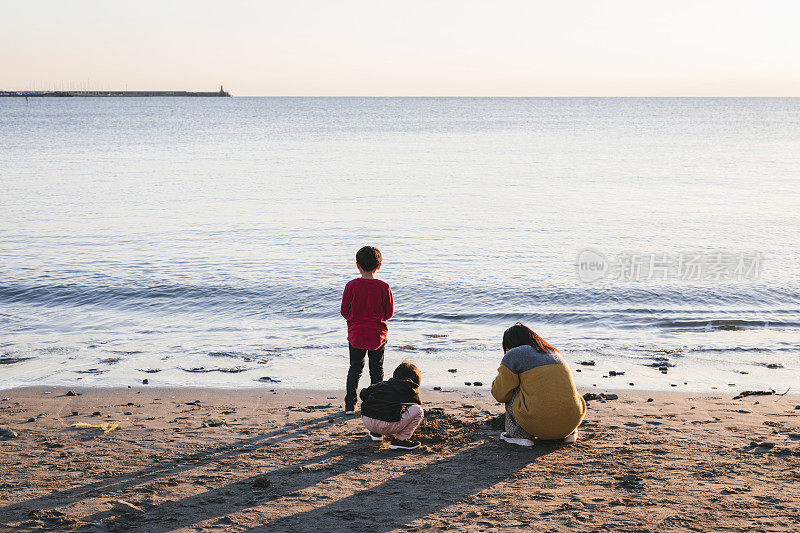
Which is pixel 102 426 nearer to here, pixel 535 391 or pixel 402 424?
pixel 402 424

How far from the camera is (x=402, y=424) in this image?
6316 millimetres

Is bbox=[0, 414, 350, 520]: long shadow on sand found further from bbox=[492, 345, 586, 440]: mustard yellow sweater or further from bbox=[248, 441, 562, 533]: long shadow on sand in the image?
bbox=[492, 345, 586, 440]: mustard yellow sweater

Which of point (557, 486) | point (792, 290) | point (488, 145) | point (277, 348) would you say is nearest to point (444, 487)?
point (557, 486)

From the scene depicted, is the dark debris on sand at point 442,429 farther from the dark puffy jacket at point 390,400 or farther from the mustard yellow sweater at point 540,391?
the mustard yellow sweater at point 540,391

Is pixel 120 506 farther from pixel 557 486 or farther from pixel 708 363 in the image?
pixel 708 363

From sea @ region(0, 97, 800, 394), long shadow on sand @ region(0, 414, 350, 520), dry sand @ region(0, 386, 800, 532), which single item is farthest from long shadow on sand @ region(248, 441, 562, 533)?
sea @ region(0, 97, 800, 394)

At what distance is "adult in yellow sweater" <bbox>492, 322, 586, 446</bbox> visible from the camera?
607 cm

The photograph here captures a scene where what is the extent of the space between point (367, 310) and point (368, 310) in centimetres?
1

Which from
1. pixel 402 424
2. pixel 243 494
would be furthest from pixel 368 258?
pixel 243 494

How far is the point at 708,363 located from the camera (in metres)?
10.2

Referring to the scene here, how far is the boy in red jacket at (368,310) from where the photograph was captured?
7012 millimetres

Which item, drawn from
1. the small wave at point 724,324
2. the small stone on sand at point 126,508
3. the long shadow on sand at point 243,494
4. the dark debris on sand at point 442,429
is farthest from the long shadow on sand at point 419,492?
the small wave at point 724,324

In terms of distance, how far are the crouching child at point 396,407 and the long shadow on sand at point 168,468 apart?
0.89m

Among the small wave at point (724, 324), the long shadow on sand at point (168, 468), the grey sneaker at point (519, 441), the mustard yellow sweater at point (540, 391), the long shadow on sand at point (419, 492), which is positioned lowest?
the long shadow on sand at point (168, 468)
